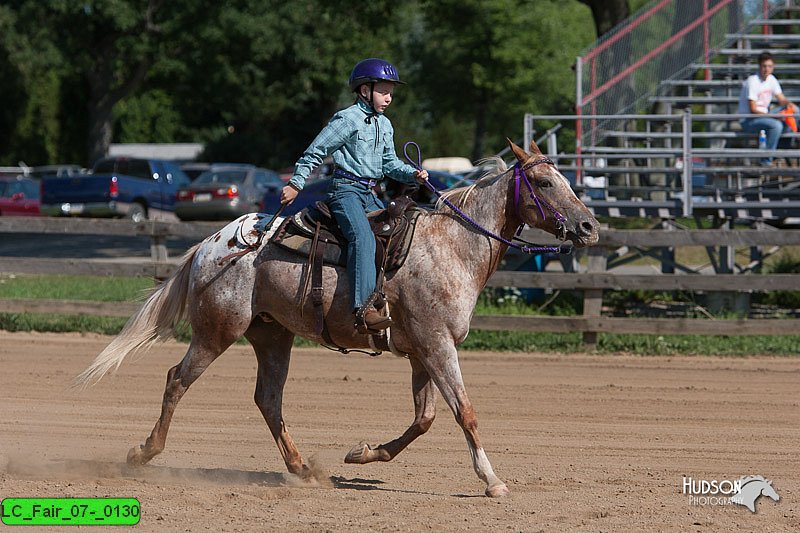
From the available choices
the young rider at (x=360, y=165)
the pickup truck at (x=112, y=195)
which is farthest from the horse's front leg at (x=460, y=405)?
the pickup truck at (x=112, y=195)

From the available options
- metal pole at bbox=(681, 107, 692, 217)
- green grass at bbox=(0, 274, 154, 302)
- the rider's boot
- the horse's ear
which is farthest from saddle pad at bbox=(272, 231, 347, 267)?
metal pole at bbox=(681, 107, 692, 217)

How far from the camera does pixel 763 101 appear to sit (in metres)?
16.9

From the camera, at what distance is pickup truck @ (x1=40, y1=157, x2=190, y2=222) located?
31.4 meters

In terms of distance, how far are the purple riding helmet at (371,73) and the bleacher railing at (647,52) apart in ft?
36.4

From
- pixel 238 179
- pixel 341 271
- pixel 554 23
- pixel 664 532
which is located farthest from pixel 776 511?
pixel 554 23

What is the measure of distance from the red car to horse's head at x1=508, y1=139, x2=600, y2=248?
1186 inches

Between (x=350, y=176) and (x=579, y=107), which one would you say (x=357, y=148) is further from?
(x=579, y=107)

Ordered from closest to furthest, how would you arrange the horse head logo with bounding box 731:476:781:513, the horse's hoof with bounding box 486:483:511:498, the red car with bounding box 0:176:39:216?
1. the horse head logo with bounding box 731:476:781:513
2. the horse's hoof with bounding box 486:483:511:498
3. the red car with bounding box 0:176:39:216

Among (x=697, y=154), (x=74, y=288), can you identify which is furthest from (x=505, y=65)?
(x=74, y=288)

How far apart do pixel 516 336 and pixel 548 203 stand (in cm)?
707

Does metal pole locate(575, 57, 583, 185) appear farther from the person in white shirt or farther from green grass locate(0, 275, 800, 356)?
green grass locate(0, 275, 800, 356)

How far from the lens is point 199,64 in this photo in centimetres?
4641

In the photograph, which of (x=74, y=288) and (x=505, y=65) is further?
(x=505, y=65)

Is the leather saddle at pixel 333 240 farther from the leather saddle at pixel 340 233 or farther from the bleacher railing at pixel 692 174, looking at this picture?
the bleacher railing at pixel 692 174
